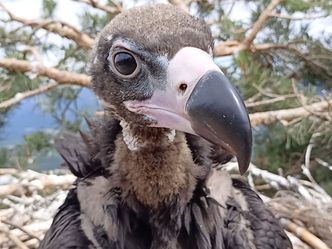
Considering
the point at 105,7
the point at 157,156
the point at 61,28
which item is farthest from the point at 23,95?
the point at 157,156

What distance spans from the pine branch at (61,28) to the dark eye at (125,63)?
2191 mm

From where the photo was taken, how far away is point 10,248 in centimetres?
218

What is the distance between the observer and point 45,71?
3.30 metres

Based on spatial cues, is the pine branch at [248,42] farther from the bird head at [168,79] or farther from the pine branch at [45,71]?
the bird head at [168,79]

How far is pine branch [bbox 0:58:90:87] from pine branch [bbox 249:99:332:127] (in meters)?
0.98

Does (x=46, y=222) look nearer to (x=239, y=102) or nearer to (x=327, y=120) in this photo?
(x=239, y=102)

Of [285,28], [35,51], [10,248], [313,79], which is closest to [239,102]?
[10,248]

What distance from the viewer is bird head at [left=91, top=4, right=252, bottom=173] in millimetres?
1128

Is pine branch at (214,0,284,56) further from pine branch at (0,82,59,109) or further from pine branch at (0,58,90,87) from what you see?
pine branch at (0,82,59,109)

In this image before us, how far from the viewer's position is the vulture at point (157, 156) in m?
1.23

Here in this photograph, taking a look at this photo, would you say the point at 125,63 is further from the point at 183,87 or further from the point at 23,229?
the point at 23,229

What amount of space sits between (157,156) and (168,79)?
0.81ft

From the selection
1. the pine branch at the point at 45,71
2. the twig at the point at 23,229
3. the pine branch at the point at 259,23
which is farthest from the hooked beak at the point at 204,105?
the pine branch at the point at 259,23

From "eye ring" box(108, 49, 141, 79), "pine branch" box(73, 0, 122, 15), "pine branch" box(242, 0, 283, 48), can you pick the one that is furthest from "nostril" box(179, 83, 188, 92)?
"pine branch" box(73, 0, 122, 15)
